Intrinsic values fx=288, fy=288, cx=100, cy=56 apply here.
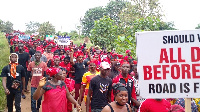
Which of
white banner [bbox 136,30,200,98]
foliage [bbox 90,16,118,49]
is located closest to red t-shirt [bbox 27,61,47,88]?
white banner [bbox 136,30,200,98]

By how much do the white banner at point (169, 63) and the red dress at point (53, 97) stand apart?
2.22m

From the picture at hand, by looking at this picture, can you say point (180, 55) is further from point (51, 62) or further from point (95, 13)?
point (95, 13)

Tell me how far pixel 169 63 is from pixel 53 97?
8.24ft

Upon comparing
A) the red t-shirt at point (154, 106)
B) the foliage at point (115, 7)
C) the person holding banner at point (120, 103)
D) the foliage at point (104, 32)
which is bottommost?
the red t-shirt at point (154, 106)

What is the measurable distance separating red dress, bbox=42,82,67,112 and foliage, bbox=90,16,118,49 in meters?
14.2

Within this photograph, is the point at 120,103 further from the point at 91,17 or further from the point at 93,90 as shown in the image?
the point at 91,17

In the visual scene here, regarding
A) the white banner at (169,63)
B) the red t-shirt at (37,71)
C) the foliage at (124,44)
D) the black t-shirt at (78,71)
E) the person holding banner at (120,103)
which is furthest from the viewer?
the foliage at (124,44)

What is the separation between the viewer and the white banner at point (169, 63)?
342 centimetres

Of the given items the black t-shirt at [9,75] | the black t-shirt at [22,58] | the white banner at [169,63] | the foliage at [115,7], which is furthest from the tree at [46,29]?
the white banner at [169,63]

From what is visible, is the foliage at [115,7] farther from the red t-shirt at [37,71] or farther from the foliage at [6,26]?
the red t-shirt at [37,71]

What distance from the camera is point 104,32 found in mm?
19547

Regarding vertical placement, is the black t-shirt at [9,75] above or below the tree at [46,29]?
below

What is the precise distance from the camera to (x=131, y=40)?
16.7 meters

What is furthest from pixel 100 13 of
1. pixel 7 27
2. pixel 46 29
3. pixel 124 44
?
pixel 124 44
